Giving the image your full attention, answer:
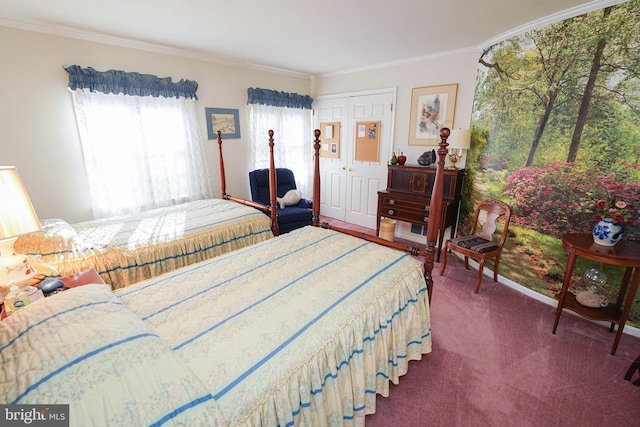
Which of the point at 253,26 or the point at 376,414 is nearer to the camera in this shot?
the point at 376,414

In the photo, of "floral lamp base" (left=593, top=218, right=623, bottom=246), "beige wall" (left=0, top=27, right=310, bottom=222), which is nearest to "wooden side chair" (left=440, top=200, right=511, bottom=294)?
"floral lamp base" (left=593, top=218, right=623, bottom=246)

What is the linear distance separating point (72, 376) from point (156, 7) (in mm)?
2637

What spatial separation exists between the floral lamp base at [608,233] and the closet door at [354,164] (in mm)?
2640

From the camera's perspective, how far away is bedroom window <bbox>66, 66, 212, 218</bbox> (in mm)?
3008

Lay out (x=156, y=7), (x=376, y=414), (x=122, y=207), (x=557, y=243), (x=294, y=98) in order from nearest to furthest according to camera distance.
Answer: (x=376, y=414), (x=156, y=7), (x=557, y=243), (x=122, y=207), (x=294, y=98)

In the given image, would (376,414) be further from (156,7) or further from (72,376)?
(156,7)

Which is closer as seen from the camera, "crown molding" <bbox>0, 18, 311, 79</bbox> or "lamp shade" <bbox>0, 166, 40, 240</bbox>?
"lamp shade" <bbox>0, 166, 40, 240</bbox>

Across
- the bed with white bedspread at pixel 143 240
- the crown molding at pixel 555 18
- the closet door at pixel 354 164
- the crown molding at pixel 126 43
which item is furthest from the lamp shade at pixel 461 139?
the crown molding at pixel 126 43

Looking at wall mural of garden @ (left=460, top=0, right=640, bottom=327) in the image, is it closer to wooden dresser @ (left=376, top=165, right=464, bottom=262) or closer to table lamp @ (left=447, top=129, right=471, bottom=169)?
table lamp @ (left=447, top=129, right=471, bottom=169)

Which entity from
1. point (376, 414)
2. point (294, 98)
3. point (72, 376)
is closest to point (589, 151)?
point (376, 414)

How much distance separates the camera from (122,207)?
11.0ft

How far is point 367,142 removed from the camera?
14.9ft

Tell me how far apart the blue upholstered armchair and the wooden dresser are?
108 cm

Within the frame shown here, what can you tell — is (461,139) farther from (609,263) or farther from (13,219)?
(13,219)
